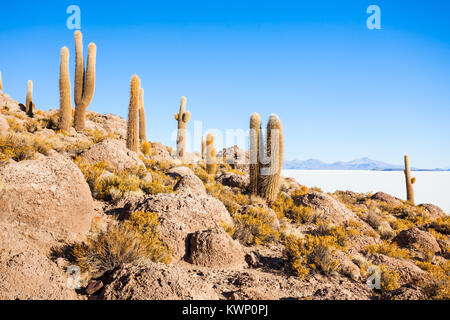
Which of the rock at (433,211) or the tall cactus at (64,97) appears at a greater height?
the tall cactus at (64,97)

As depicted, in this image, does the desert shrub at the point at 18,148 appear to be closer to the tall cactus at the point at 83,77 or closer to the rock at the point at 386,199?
the tall cactus at the point at 83,77

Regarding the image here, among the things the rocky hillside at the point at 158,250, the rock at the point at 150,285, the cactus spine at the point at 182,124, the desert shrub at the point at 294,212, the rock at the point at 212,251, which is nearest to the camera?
the rock at the point at 150,285

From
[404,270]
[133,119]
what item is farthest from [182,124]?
[404,270]

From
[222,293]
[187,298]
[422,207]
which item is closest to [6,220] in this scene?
[187,298]

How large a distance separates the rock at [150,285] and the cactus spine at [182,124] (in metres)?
20.4

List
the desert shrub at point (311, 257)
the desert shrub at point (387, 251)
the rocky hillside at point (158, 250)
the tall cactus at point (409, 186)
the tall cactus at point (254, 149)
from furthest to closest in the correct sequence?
the tall cactus at point (409, 186)
the tall cactus at point (254, 149)
the desert shrub at point (387, 251)
the desert shrub at point (311, 257)
the rocky hillside at point (158, 250)

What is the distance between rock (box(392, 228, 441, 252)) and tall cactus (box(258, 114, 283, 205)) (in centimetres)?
470

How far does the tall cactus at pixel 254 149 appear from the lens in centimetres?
1255

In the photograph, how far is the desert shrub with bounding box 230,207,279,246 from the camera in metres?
7.21

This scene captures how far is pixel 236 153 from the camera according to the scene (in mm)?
25844

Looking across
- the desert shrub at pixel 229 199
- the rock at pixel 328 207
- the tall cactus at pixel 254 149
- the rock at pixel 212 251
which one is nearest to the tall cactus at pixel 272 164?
the tall cactus at pixel 254 149

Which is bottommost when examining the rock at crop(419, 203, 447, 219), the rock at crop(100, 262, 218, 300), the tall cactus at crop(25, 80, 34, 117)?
the rock at crop(419, 203, 447, 219)

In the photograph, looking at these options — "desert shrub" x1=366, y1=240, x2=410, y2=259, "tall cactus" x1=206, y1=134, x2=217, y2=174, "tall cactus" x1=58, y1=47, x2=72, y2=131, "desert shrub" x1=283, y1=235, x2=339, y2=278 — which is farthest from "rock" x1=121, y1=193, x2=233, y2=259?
"tall cactus" x1=58, y1=47, x2=72, y2=131

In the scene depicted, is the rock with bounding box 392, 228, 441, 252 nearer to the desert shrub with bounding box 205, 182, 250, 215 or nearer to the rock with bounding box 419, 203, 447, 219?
the desert shrub with bounding box 205, 182, 250, 215
